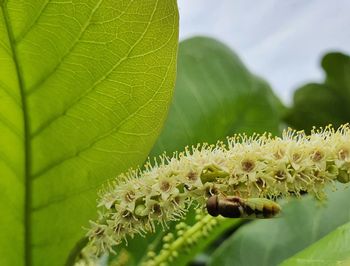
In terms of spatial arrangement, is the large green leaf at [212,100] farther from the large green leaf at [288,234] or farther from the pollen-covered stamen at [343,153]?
the pollen-covered stamen at [343,153]

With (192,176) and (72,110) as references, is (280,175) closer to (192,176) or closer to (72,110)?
(192,176)

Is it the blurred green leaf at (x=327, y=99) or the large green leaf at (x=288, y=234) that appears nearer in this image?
the large green leaf at (x=288, y=234)

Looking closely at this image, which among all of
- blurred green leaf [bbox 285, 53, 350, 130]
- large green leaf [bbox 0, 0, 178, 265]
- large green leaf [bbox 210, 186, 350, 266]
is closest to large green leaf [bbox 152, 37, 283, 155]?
large green leaf [bbox 210, 186, 350, 266]

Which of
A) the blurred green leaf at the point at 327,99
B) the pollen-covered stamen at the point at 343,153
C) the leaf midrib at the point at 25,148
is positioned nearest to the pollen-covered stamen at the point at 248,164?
the pollen-covered stamen at the point at 343,153

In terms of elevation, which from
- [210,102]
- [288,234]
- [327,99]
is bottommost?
[288,234]

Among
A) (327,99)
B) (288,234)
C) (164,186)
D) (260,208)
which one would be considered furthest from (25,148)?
(327,99)

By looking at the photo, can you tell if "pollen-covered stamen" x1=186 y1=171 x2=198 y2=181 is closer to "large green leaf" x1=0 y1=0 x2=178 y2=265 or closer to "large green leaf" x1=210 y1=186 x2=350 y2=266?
"large green leaf" x1=0 y1=0 x2=178 y2=265
